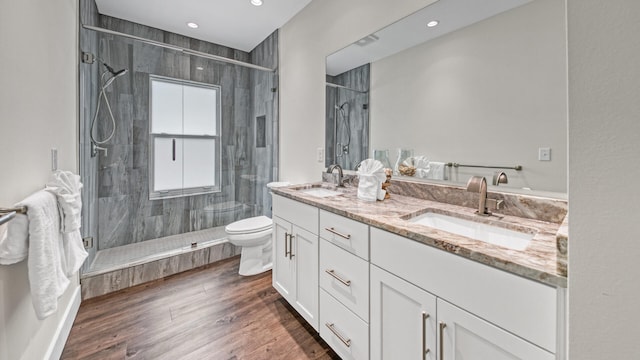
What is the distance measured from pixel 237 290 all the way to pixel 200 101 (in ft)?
7.44

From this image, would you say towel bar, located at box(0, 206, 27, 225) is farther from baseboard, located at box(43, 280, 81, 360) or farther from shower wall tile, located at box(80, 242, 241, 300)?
shower wall tile, located at box(80, 242, 241, 300)

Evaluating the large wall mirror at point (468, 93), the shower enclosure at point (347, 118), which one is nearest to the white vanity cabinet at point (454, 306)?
the large wall mirror at point (468, 93)

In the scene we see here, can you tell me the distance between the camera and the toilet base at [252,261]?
8.17ft

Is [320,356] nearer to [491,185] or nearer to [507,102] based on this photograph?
[491,185]

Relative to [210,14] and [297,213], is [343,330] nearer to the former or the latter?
[297,213]

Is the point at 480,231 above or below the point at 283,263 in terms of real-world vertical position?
above

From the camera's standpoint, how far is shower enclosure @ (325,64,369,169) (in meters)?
2.01

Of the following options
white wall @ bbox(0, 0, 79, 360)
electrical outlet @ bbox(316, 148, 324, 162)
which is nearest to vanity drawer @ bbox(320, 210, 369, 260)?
electrical outlet @ bbox(316, 148, 324, 162)

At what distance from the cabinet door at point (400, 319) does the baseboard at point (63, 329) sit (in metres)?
1.66

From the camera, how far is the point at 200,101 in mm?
3141

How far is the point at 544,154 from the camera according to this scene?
3.59 ft

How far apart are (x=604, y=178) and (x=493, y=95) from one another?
0.87 m

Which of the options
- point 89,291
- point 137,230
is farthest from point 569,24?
point 137,230

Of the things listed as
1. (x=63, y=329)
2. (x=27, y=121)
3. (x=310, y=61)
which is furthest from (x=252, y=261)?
(x=310, y=61)
